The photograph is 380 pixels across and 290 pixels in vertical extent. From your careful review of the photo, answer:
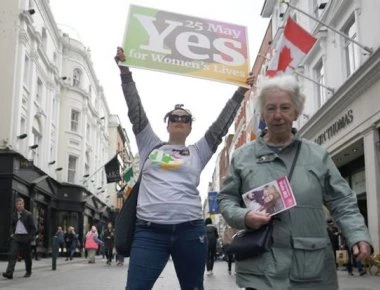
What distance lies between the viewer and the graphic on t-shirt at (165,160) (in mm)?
4117

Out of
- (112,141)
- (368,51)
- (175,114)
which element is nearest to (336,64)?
(368,51)

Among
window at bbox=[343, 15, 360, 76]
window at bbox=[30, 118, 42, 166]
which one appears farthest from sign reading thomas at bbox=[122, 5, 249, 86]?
window at bbox=[30, 118, 42, 166]

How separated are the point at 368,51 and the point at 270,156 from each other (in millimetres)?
13543

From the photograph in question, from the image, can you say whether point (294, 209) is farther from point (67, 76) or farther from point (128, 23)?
point (67, 76)

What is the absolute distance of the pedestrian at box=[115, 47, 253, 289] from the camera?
387 cm

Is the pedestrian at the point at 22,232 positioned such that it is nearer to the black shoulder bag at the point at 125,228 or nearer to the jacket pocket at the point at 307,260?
the black shoulder bag at the point at 125,228

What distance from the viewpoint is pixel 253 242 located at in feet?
9.05

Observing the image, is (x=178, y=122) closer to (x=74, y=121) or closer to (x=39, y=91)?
(x=39, y=91)

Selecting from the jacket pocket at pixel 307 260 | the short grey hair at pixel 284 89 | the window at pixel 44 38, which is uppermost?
the window at pixel 44 38

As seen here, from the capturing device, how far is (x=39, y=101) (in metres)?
31.9

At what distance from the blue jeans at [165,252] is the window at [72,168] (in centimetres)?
3699

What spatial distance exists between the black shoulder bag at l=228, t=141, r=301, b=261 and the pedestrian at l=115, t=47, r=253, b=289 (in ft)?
3.52

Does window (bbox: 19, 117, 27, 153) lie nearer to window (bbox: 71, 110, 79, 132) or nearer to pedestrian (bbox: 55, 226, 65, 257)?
pedestrian (bbox: 55, 226, 65, 257)

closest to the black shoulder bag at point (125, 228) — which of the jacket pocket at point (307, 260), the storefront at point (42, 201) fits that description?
the jacket pocket at point (307, 260)
